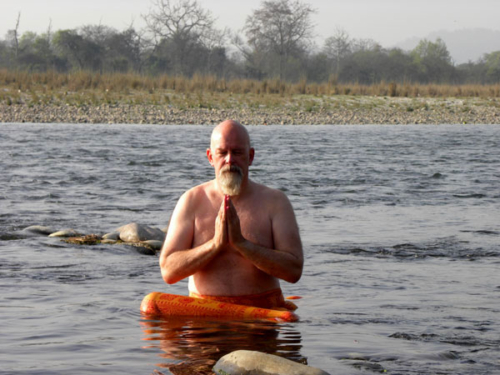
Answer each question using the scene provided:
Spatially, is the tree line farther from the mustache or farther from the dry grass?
the mustache

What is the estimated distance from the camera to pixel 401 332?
5844 mm

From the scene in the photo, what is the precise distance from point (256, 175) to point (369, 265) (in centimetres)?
879

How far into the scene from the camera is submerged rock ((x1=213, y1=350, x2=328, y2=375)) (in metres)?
4.38

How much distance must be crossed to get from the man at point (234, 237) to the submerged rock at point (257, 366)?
0.58m

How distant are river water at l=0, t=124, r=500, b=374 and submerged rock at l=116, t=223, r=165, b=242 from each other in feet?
0.79

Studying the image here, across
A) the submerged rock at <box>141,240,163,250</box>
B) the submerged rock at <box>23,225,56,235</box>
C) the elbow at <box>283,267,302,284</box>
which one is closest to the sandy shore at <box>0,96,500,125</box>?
the submerged rock at <box>23,225,56,235</box>

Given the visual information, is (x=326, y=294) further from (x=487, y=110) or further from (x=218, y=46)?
(x=218, y=46)

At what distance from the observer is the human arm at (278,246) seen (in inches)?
185

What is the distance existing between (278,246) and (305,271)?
3253 millimetres

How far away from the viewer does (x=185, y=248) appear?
513 cm

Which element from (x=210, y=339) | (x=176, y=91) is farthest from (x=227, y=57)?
(x=210, y=339)

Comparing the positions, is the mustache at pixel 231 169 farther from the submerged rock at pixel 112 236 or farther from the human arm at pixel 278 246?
the submerged rock at pixel 112 236

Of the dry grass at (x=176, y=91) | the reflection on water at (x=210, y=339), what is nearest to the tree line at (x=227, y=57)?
the dry grass at (x=176, y=91)

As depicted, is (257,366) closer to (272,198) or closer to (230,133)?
(272,198)
